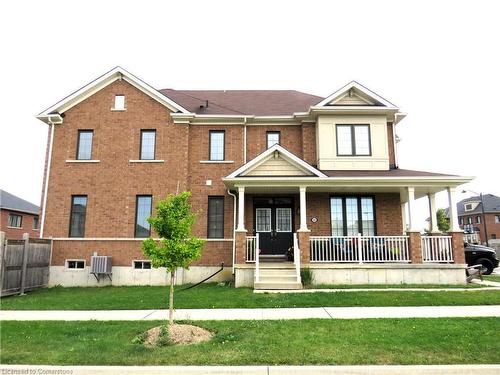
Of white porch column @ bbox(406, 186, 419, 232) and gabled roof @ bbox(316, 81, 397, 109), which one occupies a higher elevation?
gabled roof @ bbox(316, 81, 397, 109)

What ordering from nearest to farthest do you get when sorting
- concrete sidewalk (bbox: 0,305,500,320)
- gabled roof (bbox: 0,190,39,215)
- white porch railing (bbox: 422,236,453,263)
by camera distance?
concrete sidewalk (bbox: 0,305,500,320), white porch railing (bbox: 422,236,453,263), gabled roof (bbox: 0,190,39,215)

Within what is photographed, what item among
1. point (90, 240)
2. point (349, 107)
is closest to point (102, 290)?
point (90, 240)

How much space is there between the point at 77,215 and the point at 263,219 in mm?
7882

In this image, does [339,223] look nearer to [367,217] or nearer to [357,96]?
[367,217]

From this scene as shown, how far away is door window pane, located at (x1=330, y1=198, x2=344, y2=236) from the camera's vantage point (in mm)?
14953

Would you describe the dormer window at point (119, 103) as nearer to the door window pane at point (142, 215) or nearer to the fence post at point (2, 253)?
the door window pane at point (142, 215)

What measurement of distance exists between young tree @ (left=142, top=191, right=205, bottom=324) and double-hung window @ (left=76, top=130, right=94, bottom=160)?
10.2 m

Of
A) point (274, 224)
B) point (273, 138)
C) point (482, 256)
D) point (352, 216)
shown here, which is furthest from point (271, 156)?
point (482, 256)

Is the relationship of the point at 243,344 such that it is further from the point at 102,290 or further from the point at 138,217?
the point at 138,217

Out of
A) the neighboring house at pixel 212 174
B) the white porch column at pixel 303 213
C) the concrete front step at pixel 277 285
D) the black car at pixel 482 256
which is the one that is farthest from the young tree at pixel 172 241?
the black car at pixel 482 256

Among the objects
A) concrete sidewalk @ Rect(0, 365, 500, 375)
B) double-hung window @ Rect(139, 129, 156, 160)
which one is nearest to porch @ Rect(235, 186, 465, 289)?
double-hung window @ Rect(139, 129, 156, 160)

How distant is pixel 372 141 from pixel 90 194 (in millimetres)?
12213

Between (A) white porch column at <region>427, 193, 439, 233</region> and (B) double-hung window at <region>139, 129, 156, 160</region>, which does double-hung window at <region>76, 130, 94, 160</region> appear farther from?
(A) white porch column at <region>427, 193, 439, 233</region>

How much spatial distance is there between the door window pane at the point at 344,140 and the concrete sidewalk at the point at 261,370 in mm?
11374
